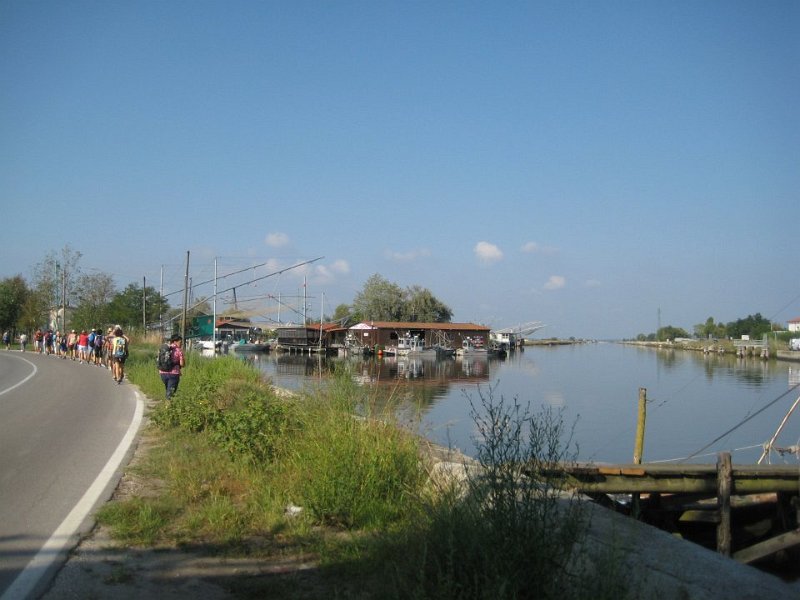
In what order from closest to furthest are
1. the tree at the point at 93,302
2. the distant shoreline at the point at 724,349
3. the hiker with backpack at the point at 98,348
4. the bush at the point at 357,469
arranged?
the bush at the point at 357,469
the hiker with backpack at the point at 98,348
the tree at the point at 93,302
the distant shoreline at the point at 724,349

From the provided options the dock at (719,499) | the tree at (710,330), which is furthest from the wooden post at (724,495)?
the tree at (710,330)

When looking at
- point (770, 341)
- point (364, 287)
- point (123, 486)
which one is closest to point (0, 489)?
point (123, 486)

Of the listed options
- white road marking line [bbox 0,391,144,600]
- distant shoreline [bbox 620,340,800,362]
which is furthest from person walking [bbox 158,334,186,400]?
A: distant shoreline [bbox 620,340,800,362]

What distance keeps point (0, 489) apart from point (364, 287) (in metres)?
124

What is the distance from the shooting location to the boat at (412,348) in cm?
8925

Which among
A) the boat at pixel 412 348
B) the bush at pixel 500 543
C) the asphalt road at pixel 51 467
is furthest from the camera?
the boat at pixel 412 348

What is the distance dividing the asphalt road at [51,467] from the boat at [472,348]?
7780 centimetres

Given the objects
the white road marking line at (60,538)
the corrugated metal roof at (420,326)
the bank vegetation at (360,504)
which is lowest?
the white road marking line at (60,538)

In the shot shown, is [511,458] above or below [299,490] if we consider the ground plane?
above

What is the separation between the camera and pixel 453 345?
98688 mm

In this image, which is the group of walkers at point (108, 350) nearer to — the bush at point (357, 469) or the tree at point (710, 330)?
the bush at point (357, 469)

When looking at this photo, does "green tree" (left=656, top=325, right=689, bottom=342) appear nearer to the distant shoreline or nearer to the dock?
the distant shoreline

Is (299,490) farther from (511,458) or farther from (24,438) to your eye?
(24,438)

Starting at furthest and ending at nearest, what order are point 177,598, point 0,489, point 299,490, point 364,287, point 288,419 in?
1. point 364,287
2. point 288,419
3. point 0,489
4. point 299,490
5. point 177,598
